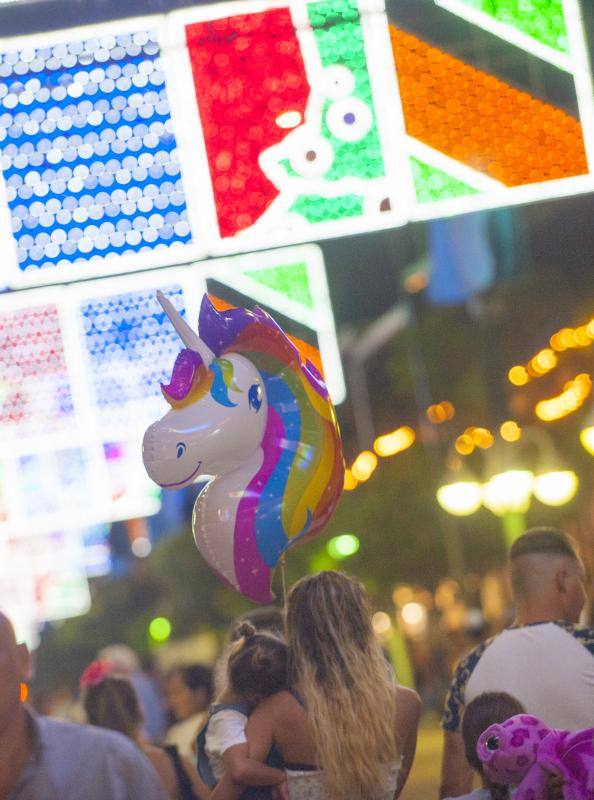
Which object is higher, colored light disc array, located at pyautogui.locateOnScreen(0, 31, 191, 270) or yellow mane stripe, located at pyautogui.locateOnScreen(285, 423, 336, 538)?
colored light disc array, located at pyautogui.locateOnScreen(0, 31, 191, 270)

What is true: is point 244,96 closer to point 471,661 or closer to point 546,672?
point 471,661

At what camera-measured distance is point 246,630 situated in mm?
4152

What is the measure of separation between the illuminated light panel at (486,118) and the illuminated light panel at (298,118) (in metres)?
0.15

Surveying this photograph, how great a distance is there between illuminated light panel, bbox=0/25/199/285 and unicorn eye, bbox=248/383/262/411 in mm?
1829

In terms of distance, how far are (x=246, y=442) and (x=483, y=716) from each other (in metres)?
1.44

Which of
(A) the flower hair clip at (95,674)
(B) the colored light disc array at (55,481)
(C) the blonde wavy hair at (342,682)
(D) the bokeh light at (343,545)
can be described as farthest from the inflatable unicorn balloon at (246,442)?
(D) the bokeh light at (343,545)

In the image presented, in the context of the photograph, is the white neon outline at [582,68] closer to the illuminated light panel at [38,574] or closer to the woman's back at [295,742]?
the woman's back at [295,742]

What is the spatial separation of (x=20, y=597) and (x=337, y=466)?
14.5m

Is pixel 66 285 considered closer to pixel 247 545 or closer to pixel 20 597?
pixel 247 545

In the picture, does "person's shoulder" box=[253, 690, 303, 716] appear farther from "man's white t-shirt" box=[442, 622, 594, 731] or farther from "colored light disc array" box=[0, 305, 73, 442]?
"colored light disc array" box=[0, 305, 73, 442]

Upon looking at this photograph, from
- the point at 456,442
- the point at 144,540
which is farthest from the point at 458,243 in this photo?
the point at 144,540

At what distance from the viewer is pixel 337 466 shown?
4.77 m

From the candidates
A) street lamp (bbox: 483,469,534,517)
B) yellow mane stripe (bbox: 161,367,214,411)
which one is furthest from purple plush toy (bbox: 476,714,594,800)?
street lamp (bbox: 483,469,534,517)

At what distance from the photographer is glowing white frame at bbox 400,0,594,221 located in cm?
625
